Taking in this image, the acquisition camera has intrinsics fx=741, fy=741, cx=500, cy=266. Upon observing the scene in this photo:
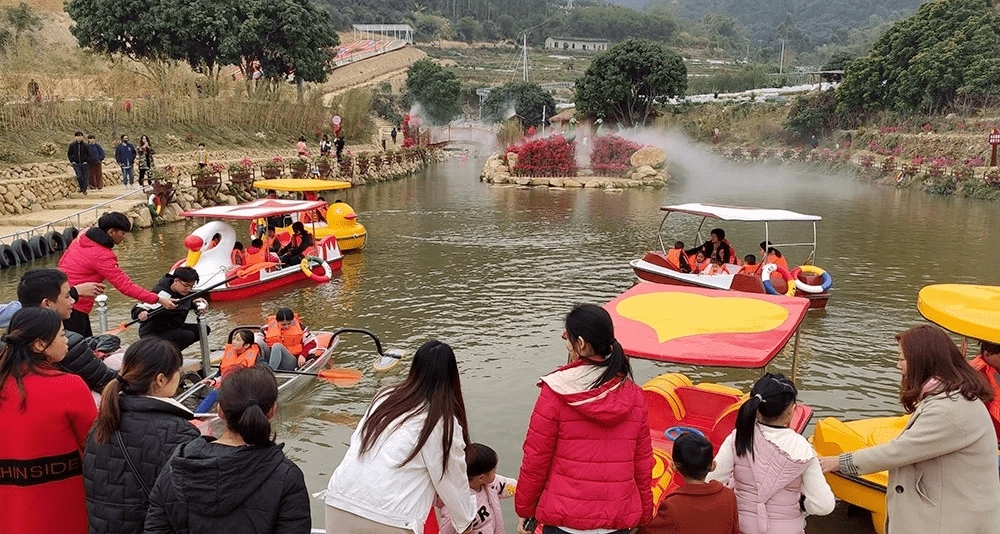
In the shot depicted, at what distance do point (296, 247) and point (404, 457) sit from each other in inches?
514

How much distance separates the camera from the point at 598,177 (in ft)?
119

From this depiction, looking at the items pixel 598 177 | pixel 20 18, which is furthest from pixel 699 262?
pixel 20 18

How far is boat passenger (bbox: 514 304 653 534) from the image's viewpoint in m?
3.48

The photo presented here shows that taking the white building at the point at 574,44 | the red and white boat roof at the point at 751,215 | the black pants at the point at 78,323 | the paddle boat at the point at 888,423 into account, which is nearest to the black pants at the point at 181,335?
the black pants at the point at 78,323

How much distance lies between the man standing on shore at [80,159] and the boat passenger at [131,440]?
20.7m

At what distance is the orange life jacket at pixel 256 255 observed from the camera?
48.0ft

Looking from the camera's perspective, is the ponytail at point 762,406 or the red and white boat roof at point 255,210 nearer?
the ponytail at point 762,406

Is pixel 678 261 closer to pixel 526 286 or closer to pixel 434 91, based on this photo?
pixel 526 286

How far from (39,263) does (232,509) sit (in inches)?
631

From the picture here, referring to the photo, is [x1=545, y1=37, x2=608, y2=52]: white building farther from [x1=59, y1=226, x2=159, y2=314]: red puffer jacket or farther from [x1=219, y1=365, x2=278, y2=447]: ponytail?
[x1=219, y1=365, x2=278, y2=447]: ponytail

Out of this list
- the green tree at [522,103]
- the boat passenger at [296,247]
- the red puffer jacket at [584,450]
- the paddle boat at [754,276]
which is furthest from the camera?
the green tree at [522,103]

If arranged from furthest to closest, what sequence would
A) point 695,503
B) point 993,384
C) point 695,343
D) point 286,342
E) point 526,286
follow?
1. point 526,286
2. point 286,342
3. point 695,343
4. point 993,384
5. point 695,503

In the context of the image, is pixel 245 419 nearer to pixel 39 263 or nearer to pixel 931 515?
pixel 931 515

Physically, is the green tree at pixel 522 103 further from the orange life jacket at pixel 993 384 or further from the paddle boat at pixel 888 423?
the orange life jacket at pixel 993 384
